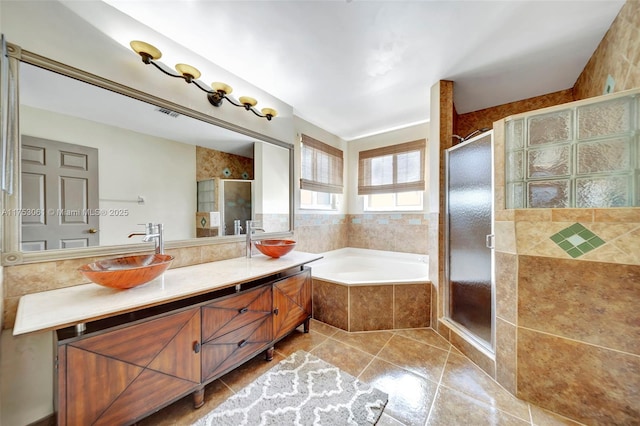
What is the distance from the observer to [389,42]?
159 cm

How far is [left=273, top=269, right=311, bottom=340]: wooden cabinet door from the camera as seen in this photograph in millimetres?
1711

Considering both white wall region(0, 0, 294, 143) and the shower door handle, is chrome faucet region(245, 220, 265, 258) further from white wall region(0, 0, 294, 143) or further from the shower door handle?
the shower door handle

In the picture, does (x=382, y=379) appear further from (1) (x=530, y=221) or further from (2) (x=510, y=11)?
(2) (x=510, y=11)

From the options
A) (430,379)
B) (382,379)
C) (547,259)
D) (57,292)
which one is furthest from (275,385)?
(547,259)

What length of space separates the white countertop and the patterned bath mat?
72 cm

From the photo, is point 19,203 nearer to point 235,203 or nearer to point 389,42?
point 235,203

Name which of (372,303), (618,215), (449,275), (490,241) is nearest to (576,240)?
(618,215)

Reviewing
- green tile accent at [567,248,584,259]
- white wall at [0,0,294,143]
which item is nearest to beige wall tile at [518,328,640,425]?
green tile accent at [567,248,584,259]

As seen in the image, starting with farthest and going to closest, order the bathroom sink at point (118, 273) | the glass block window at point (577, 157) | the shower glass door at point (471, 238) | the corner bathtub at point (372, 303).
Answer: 1. the corner bathtub at point (372, 303)
2. the shower glass door at point (471, 238)
3. the glass block window at point (577, 157)
4. the bathroom sink at point (118, 273)

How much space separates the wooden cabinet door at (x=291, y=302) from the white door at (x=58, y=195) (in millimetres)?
1198

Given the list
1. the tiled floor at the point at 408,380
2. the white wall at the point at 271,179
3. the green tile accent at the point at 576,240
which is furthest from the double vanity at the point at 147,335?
the green tile accent at the point at 576,240

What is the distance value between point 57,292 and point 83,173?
65 cm

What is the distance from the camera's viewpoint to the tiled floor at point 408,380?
124 cm

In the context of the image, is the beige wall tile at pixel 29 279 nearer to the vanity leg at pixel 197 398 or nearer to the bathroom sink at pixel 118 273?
the bathroom sink at pixel 118 273
